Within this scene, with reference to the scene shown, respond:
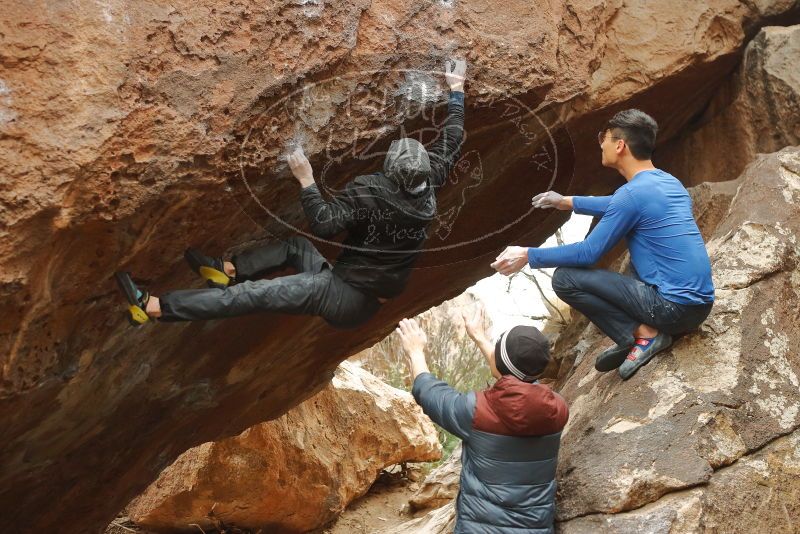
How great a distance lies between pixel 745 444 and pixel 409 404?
5.73 meters

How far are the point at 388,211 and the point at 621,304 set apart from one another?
124 centimetres

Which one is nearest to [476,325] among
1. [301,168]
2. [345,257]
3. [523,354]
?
[523,354]

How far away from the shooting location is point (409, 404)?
32.1 feet

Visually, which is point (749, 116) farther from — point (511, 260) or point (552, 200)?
point (511, 260)

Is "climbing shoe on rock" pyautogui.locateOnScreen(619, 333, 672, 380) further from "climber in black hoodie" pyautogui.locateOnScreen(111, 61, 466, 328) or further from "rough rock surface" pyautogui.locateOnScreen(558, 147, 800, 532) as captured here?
"climber in black hoodie" pyautogui.locateOnScreen(111, 61, 466, 328)

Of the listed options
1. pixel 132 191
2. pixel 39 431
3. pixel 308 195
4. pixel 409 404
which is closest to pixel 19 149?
pixel 132 191

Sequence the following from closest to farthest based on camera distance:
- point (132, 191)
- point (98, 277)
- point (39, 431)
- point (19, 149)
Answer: point (19, 149) → point (132, 191) → point (98, 277) → point (39, 431)

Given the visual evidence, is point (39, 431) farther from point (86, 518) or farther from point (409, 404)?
point (409, 404)

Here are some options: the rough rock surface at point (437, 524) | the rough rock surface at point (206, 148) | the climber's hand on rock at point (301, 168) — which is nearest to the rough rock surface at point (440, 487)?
the rough rock surface at point (437, 524)

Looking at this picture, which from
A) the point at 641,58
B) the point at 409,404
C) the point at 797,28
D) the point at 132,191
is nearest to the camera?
the point at 132,191

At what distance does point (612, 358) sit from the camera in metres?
4.80

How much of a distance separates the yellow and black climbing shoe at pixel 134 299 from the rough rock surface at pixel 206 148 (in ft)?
0.39

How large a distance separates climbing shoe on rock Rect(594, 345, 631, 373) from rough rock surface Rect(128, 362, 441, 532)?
4638 mm

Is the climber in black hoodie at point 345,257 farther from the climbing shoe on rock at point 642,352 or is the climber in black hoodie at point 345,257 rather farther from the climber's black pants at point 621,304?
the climbing shoe on rock at point 642,352
